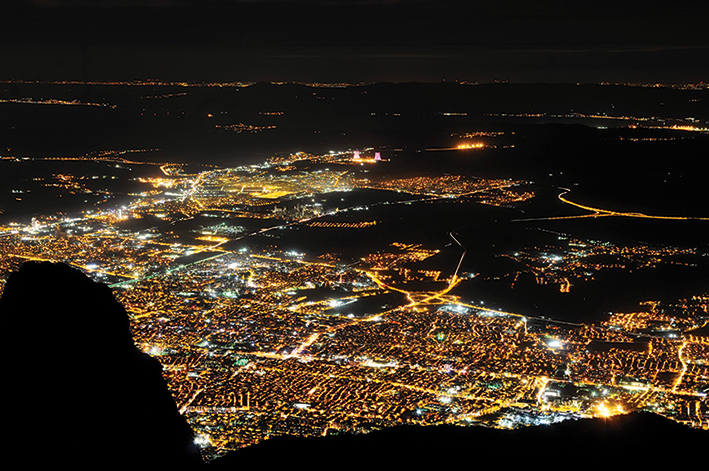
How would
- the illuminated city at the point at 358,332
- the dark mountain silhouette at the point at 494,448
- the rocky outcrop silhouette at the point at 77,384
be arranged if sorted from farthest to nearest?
the illuminated city at the point at 358,332 → the dark mountain silhouette at the point at 494,448 → the rocky outcrop silhouette at the point at 77,384

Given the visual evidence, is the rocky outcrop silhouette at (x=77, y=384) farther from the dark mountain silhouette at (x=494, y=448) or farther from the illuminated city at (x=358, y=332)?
the illuminated city at (x=358, y=332)

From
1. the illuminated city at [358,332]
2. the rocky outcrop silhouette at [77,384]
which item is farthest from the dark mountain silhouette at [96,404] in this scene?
the illuminated city at [358,332]

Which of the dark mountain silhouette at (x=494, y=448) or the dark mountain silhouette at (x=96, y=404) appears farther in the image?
the dark mountain silhouette at (x=494, y=448)

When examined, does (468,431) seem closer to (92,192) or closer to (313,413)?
(313,413)

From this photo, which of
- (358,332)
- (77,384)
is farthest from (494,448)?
(358,332)

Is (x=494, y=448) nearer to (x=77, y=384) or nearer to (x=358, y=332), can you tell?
(x=77, y=384)

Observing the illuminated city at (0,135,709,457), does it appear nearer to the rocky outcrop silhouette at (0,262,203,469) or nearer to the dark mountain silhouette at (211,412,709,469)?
the dark mountain silhouette at (211,412,709,469)

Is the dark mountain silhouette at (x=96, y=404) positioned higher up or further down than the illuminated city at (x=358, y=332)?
higher up

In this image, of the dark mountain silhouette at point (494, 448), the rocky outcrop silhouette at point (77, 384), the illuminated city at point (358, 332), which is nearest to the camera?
the rocky outcrop silhouette at point (77, 384)
